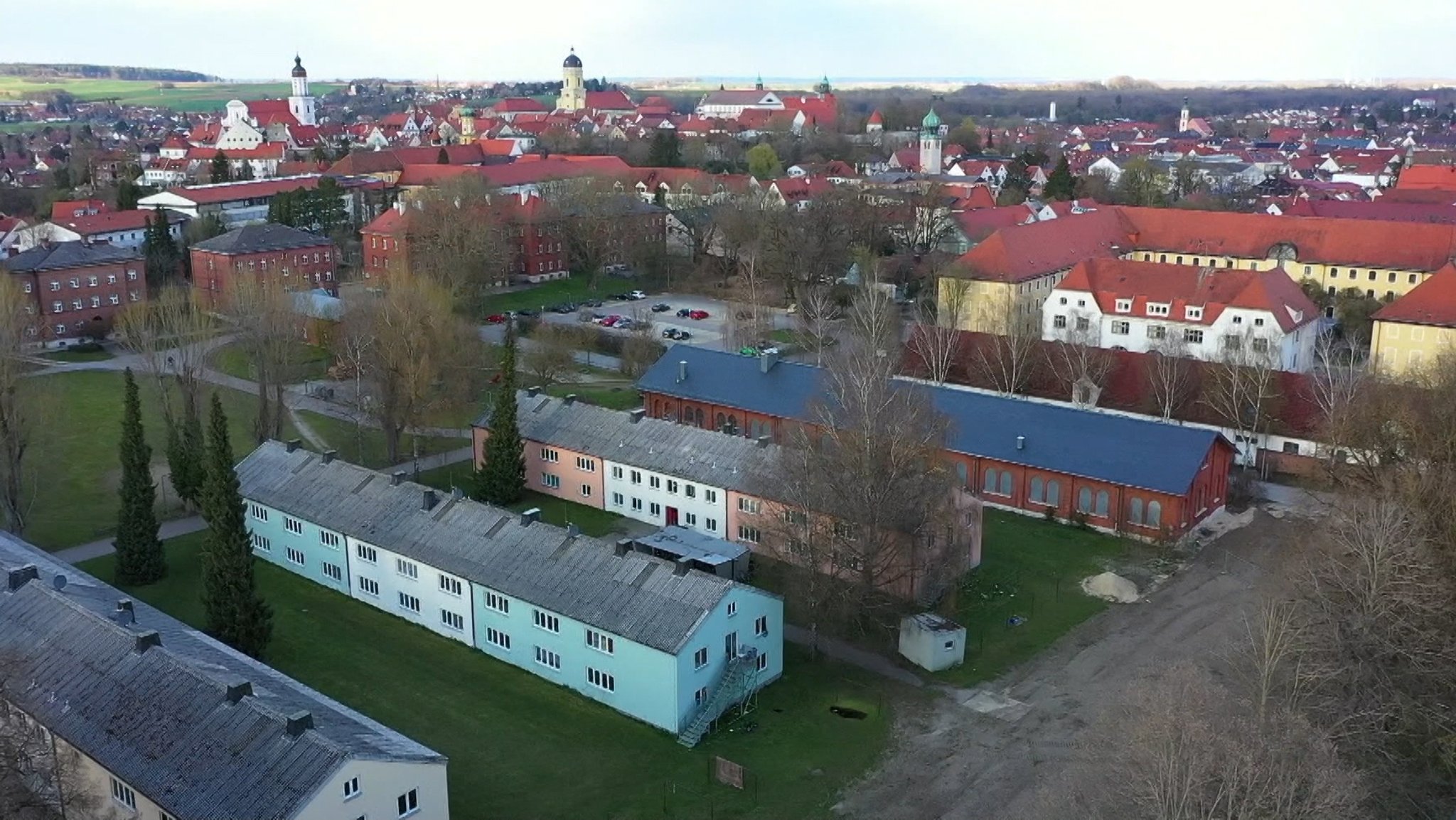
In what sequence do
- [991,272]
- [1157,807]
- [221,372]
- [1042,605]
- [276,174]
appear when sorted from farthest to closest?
1. [276,174]
2. [991,272]
3. [221,372]
4. [1042,605]
5. [1157,807]

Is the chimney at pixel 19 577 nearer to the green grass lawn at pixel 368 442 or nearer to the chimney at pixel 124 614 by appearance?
the chimney at pixel 124 614

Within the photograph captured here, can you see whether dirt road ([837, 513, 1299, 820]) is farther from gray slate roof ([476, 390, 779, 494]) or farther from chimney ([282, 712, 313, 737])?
chimney ([282, 712, 313, 737])

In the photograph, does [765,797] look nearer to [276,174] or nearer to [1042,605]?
[1042,605]

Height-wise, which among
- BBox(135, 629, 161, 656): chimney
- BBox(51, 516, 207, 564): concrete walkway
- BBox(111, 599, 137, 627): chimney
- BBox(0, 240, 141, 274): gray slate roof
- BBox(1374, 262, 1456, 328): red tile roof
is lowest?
BBox(51, 516, 207, 564): concrete walkway

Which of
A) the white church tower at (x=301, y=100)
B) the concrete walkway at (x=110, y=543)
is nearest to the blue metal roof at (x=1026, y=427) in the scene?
the concrete walkway at (x=110, y=543)

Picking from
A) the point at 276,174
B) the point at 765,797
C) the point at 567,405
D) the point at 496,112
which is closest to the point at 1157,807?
the point at 765,797

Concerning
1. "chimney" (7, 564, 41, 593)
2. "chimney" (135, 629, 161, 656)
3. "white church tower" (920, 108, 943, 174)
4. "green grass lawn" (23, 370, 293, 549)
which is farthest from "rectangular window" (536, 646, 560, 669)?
"white church tower" (920, 108, 943, 174)
